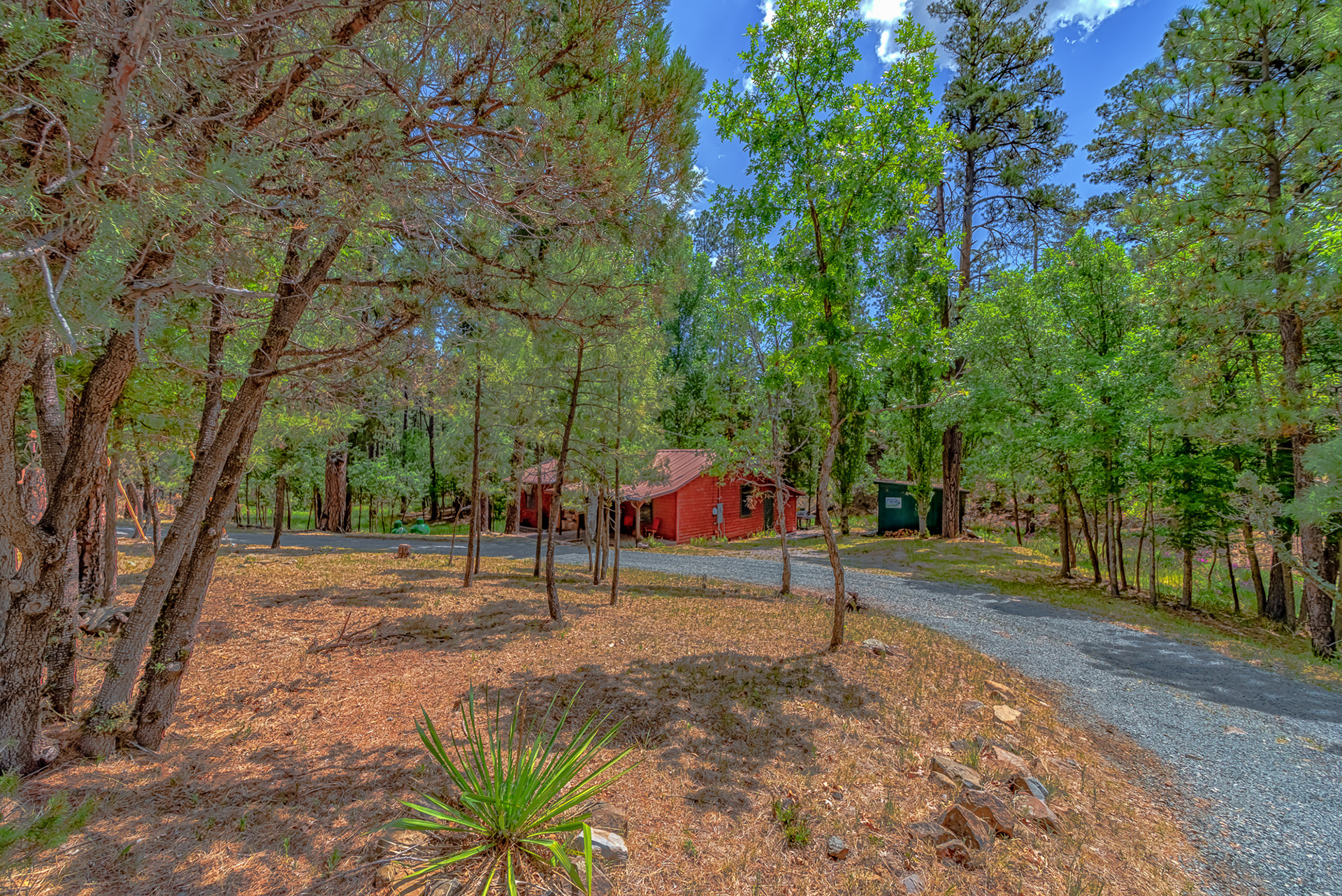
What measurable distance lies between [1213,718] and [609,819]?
6.64m

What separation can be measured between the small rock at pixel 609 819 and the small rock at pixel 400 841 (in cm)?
88

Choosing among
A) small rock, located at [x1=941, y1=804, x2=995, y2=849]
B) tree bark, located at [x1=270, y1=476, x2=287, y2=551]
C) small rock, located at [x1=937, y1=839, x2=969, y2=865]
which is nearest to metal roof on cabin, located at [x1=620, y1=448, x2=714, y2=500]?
tree bark, located at [x1=270, y1=476, x2=287, y2=551]

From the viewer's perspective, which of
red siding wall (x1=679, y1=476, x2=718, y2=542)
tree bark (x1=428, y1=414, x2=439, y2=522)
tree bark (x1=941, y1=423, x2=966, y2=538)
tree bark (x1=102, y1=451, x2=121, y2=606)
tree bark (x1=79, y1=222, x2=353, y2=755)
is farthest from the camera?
tree bark (x1=428, y1=414, x2=439, y2=522)

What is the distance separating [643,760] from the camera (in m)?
3.85

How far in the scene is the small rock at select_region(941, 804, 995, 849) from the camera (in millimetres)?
3213

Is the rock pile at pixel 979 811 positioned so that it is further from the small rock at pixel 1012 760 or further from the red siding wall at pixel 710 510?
the red siding wall at pixel 710 510

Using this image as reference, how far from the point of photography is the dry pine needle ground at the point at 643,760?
8.89ft

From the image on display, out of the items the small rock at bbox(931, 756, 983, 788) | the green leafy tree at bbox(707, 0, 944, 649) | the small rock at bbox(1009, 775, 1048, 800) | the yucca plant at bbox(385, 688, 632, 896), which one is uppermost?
the green leafy tree at bbox(707, 0, 944, 649)

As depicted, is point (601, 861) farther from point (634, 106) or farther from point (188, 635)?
→ point (634, 106)

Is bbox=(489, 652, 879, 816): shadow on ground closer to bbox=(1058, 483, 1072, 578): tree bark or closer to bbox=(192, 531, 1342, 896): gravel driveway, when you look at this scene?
bbox=(192, 531, 1342, 896): gravel driveway

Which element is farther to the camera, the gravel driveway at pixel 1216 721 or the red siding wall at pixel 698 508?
the red siding wall at pixel 698 508

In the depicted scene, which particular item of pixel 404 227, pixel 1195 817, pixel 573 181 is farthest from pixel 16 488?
pixel 1195 817

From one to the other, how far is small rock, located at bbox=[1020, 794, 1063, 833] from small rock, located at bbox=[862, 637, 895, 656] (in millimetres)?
2919

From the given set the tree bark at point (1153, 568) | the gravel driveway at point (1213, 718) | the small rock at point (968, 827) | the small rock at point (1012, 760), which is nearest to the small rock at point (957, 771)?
the small rock at point (1012, 760)
